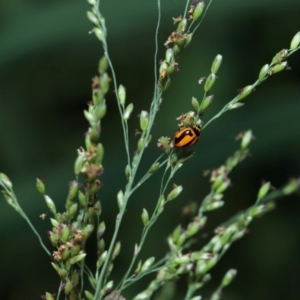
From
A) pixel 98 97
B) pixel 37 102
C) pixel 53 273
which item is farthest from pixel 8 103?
pixel 98 97

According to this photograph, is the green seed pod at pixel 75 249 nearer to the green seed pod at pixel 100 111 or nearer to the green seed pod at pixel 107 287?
the green seed pod at pixel 107 287

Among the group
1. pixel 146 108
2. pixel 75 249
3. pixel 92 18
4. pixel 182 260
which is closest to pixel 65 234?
pixel 75 249

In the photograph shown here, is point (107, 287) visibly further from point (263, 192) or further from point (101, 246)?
point (263, 192)

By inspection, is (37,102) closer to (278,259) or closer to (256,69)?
(256,69)

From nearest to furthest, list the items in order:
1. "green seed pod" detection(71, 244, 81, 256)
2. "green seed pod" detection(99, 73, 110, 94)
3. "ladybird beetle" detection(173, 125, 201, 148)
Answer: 1. "green seed pod" detection(99, 73, 110, 94)
2. "green seed pod" detection(71, 244, 81, 256)
3. "ladybird beetle" detection(173, 125, 201, 148)

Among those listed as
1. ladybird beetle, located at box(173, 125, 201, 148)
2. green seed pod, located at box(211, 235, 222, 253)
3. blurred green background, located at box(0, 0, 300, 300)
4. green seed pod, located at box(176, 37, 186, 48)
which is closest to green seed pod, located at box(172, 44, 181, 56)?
green seed pod, located at box(176, 37, 186, 48)

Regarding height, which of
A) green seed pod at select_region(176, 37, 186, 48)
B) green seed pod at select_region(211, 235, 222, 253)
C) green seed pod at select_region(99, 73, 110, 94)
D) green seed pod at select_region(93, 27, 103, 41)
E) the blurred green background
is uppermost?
green seed pod at select_region(93, 27, 103, 41)

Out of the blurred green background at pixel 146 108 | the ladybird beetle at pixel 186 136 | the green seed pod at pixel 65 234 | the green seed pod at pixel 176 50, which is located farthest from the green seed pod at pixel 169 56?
the blurred green background at pixel 146 108

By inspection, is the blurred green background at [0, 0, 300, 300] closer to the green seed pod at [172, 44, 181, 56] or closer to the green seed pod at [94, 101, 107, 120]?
the green seed pod at [172, 44, 181, 56]
